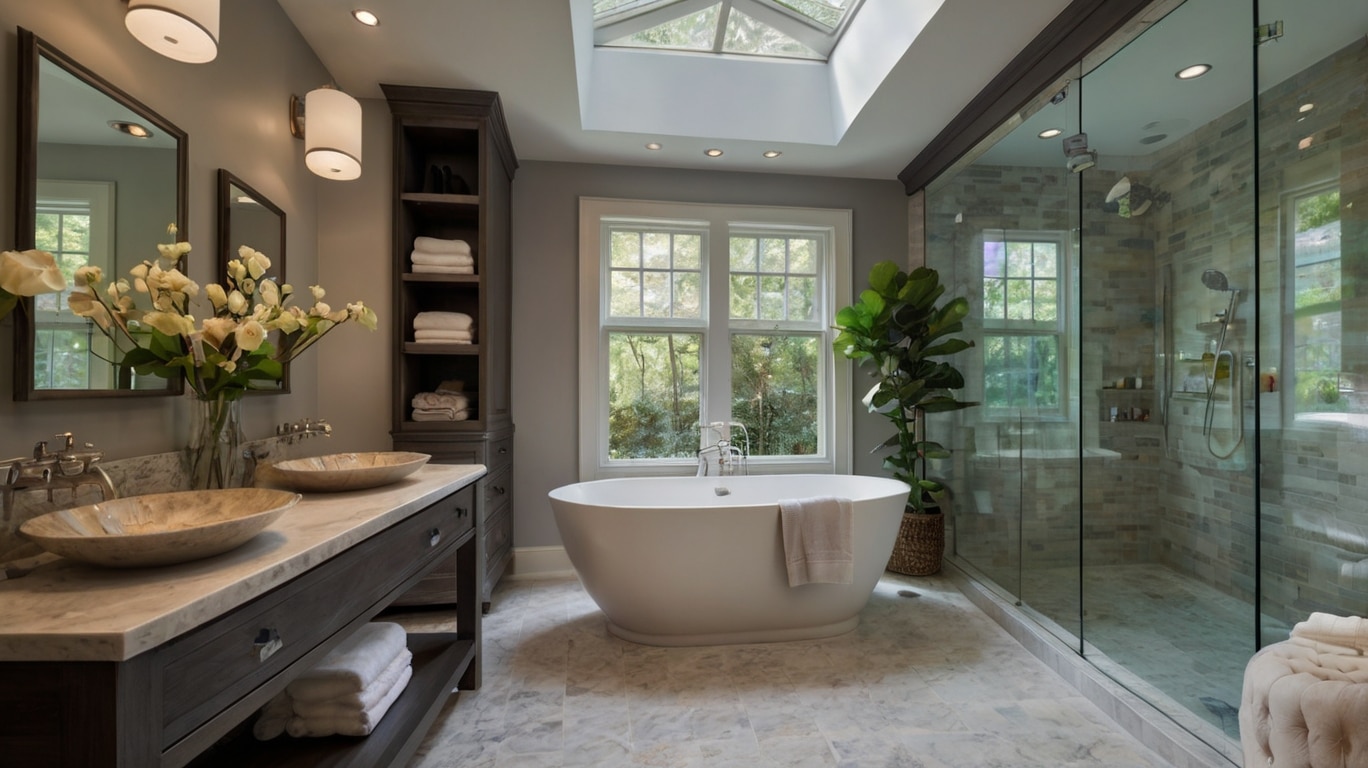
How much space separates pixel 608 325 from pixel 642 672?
6.37 ft

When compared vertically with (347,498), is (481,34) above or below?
above

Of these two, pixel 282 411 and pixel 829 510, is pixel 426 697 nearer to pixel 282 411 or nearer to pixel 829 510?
pixel 282 411

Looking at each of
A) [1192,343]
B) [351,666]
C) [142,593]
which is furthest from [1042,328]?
[142,593]

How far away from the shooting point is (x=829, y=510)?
227 cm

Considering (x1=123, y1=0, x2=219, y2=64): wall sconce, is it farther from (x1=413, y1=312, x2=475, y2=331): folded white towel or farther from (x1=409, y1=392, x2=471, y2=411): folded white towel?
(x1=409, y1=392, x2=471, y2=411): folded white towel

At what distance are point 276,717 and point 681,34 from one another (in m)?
3.21

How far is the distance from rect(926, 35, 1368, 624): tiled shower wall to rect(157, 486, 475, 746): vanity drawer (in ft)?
8.65

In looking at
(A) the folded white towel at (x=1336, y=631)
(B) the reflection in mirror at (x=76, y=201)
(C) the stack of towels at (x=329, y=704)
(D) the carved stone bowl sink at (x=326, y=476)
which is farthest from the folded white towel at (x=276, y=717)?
(A) the folded white towel at (x=1336, y=631)

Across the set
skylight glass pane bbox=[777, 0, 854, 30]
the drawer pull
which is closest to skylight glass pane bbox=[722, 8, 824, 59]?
skylight glass pane bbox=[777, 0, 854, 30]

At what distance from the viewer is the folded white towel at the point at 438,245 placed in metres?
2.64

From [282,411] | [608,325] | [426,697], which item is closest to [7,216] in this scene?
[282,411]

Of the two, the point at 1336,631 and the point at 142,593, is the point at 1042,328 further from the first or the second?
the point at 142,593

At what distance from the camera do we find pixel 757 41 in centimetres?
290

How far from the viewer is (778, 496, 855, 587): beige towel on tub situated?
223 centimetres
